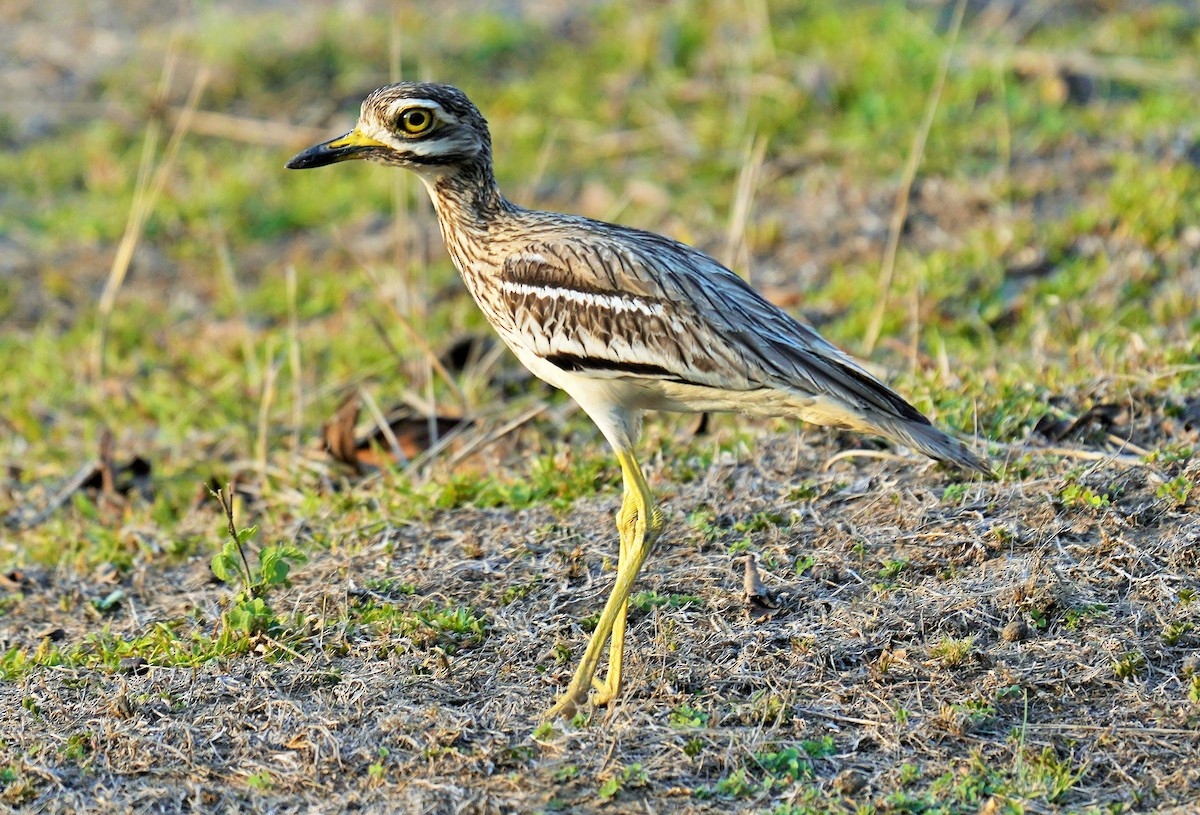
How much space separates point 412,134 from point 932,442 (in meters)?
1.75

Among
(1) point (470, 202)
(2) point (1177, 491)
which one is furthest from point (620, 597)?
(2) point (1177, 491)

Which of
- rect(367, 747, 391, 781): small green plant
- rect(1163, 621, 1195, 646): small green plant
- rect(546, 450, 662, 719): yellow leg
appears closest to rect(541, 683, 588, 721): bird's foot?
rect(546, 450, 662, 719): yellow leg

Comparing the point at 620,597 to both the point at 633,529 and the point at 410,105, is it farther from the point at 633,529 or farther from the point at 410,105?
the point at 410,105

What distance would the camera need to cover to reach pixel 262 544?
5.13 meters

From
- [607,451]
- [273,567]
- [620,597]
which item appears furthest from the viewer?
[607,451]

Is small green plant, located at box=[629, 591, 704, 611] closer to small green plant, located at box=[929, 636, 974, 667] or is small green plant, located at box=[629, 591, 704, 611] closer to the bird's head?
small green plant, located at box=[929, 636, 974, 667]

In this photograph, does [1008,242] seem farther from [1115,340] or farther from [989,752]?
[989,752]

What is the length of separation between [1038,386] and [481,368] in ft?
7.41

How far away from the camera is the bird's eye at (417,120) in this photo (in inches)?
173

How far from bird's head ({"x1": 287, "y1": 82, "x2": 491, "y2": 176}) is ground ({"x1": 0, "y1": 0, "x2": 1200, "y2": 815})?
1137mm

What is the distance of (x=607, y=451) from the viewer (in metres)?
5.36

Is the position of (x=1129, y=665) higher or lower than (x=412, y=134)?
lower

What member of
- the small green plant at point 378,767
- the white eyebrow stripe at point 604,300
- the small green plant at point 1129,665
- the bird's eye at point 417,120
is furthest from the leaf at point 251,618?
the small green plant at point 1129,665

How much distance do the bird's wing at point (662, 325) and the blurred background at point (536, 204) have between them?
1069 millimetres
